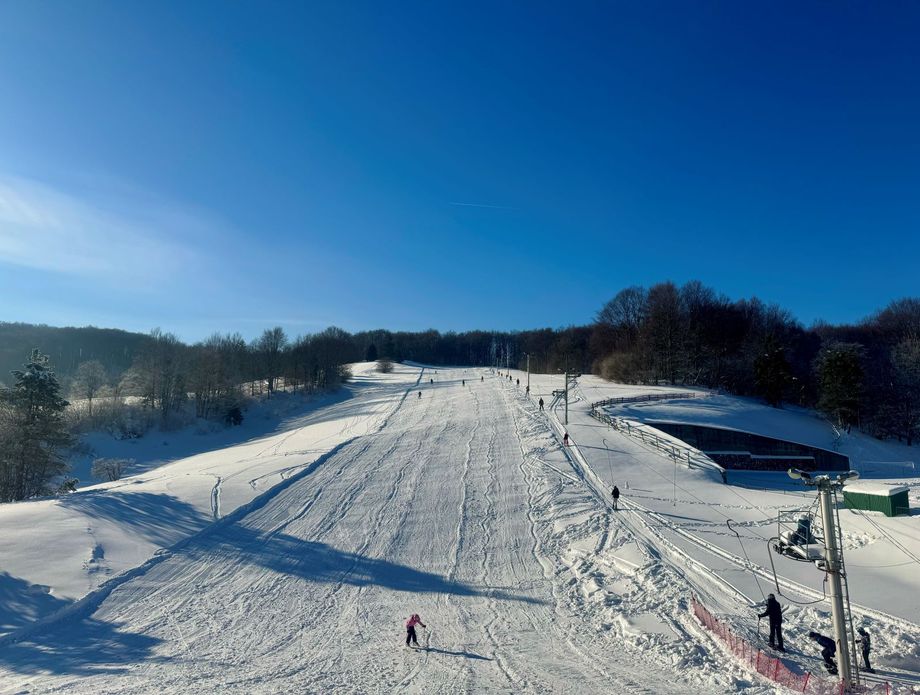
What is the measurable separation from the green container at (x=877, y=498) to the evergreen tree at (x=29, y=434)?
40788mm

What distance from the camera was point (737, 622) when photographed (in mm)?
13227

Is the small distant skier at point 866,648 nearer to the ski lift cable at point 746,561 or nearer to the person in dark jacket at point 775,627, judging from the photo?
the person in dark jacket at point 775,627

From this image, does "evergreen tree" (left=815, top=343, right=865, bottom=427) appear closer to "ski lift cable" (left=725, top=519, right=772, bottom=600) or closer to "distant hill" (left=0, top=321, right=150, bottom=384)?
"ski lift cable" (left=725, top=519, right=772, bottom=600)

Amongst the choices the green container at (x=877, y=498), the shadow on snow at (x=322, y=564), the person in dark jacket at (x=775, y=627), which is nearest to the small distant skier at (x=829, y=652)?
the person in dark jacket at (x=775, y=627)

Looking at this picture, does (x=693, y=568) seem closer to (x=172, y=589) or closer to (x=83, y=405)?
(x=172, y=589)

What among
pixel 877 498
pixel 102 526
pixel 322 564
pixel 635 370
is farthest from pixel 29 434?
pixel 635 370

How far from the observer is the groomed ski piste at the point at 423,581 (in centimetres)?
1120

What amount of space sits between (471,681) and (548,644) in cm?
264

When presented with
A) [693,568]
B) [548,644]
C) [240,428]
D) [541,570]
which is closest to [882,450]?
[693,568]

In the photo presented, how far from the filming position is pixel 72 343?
463 feet

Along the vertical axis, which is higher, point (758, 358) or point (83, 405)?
point (758, 358)

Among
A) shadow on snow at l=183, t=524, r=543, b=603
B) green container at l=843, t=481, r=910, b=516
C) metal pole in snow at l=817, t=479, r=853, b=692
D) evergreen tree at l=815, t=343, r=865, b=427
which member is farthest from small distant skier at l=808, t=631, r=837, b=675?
evergreen tree at l=815, t=343, r=865, b=427

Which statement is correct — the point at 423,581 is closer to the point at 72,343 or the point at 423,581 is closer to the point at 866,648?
the point at 866,648

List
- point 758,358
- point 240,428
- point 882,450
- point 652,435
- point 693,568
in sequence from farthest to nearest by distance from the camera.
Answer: point 240,428 < point 758,358 < point 882,450 < point 652,435 < point 693,568
